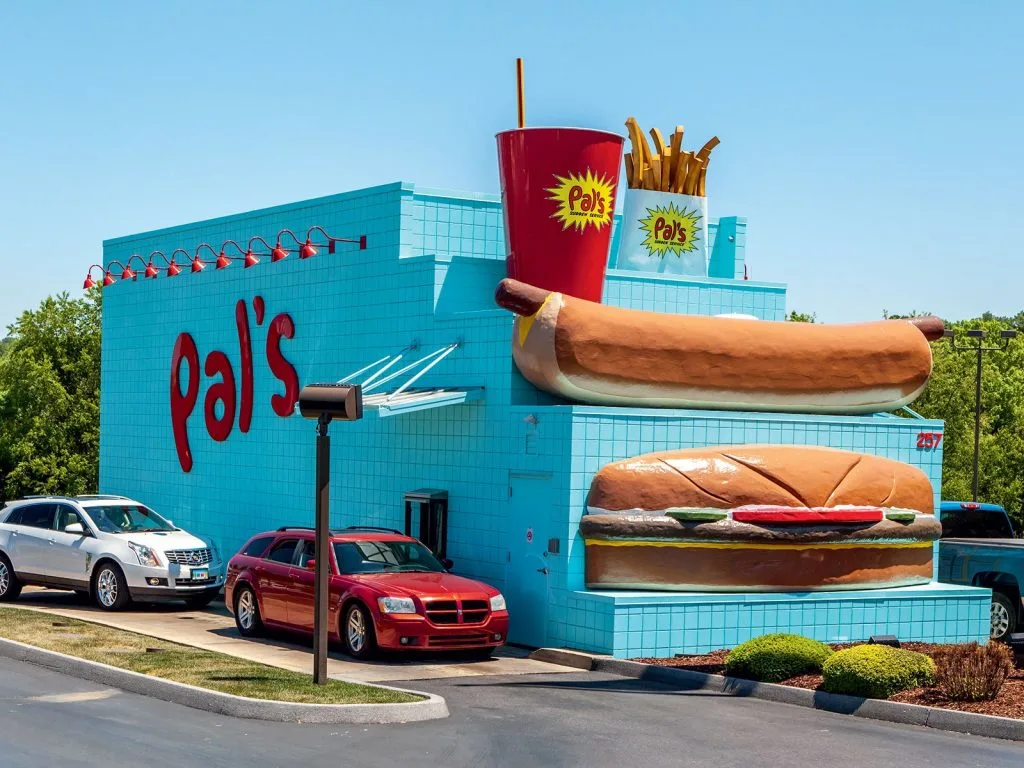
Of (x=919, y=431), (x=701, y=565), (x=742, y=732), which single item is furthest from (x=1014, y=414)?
(x=742, y=732)

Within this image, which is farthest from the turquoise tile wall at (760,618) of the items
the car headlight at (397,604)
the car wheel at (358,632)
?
the car wheel at (358,632)

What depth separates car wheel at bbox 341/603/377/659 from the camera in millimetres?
17966

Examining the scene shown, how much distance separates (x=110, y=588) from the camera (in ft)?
76.5

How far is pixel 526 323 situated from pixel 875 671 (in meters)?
6.97

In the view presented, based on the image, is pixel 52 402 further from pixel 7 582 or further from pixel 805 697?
pixel 805 697

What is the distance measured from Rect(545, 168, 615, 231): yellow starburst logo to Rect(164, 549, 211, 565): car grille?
25.8 feet

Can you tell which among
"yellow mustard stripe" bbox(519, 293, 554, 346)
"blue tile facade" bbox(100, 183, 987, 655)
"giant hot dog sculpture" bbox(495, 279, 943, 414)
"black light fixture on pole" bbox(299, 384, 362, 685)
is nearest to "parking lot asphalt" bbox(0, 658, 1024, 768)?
"black light fixture on pole" bbox(299, 384, 362, 685)

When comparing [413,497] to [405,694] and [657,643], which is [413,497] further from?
[405,694]

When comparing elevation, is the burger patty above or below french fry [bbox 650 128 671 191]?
below

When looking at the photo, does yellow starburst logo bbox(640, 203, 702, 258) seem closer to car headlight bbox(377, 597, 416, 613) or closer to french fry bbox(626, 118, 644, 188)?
french fry bbox(626, 118, 644, 188)

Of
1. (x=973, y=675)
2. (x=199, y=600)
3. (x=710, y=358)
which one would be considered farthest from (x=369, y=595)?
(x=973, y=675)

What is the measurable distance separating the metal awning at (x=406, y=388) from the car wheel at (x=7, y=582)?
6.13 m

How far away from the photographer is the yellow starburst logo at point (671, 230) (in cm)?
2375

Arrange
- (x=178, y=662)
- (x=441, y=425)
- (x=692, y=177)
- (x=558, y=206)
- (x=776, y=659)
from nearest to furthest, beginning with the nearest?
1. (x=178, y=662)
2. (x=776, y=659)
3. (x=558, y=206)
4. (x=441, y=425)
5. (x=692, y=177)
